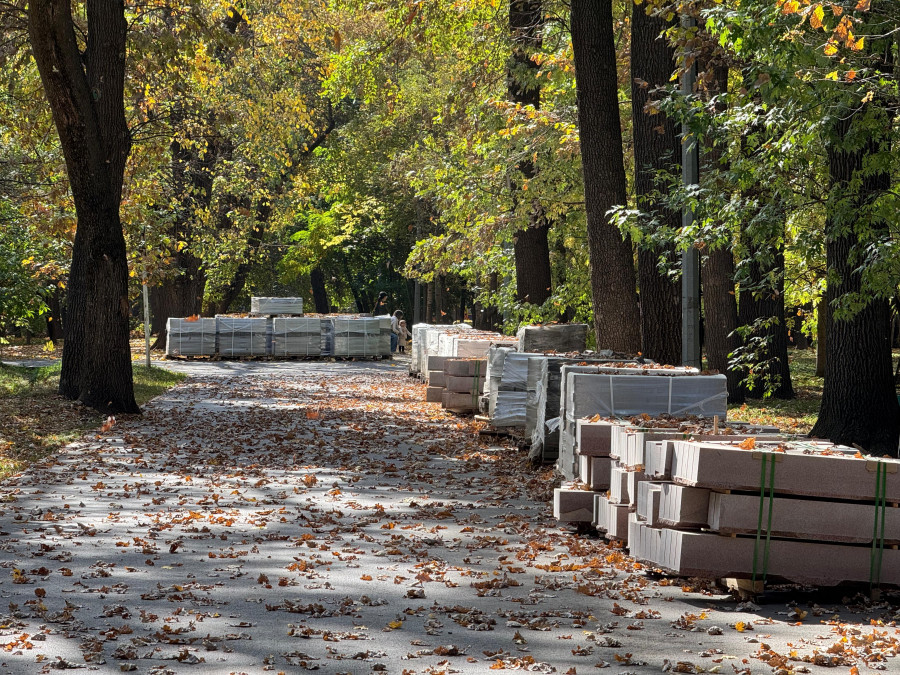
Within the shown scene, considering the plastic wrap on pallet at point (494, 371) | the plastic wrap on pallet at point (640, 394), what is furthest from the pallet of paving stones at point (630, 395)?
the plastic wrap on pallet at point (494, 371)

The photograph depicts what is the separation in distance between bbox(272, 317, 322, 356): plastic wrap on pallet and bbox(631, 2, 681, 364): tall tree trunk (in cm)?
2417

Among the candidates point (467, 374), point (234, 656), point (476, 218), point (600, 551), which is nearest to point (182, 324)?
point (476, 218)

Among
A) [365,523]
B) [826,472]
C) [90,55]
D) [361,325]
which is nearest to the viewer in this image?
[826,472]

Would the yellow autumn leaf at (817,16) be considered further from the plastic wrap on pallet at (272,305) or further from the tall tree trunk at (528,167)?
the plastic wrap on pallet at (272,305)

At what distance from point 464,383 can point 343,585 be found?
12.8 meters

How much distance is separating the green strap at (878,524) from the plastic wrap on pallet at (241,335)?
32259mm

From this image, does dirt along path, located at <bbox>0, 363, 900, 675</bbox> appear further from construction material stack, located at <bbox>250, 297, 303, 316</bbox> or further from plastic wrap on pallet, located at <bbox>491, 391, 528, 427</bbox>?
construction material stack, located at <bbox>250, 297, 303, 316</bbox>

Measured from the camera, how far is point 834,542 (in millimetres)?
7438

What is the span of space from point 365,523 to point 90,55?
1154cm

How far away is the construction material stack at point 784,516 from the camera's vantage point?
7.32m

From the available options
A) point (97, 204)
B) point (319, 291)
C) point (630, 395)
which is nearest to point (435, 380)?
point (97, 204)

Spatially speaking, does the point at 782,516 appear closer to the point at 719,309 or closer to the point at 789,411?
the point at 789,411

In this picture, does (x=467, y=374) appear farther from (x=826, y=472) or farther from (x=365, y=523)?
(x=826, y=472)

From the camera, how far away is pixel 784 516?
739 centimetres
